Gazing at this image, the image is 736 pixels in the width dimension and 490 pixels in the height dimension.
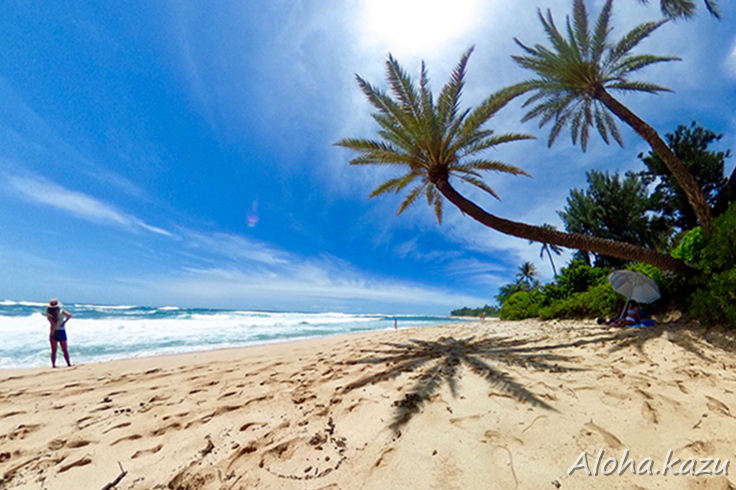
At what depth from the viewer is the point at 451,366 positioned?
4047 mm

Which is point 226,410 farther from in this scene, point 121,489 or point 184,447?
point 121,489

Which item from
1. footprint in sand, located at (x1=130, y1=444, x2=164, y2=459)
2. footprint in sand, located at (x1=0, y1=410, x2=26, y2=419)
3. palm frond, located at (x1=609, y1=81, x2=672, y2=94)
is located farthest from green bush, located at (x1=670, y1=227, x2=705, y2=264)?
footprint in sand, located at (x1=0, y1=410, x2=26, y2=419)

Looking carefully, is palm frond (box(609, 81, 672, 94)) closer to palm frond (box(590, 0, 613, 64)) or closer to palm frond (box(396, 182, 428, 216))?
palm frond (box(590, 0, 613, 64))

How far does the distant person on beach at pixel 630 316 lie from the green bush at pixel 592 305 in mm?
1276

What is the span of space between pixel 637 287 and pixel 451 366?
239 inches

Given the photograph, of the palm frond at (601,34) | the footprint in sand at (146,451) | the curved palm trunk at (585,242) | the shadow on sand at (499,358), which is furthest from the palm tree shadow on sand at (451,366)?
the palm frond at (601,34)

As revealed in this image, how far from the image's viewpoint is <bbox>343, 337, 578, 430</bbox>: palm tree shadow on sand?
9.38 feet

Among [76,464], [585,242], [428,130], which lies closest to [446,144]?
[428,130]

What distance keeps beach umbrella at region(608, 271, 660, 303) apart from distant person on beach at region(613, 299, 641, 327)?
0.87 ft

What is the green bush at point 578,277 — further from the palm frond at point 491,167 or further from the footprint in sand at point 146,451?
the footprint in sand at point 146,451

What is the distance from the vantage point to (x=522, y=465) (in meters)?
1.90

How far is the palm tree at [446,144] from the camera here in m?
6.50

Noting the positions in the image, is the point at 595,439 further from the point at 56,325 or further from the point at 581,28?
the point at 581,28

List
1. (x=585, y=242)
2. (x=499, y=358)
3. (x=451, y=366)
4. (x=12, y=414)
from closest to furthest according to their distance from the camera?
(x=12, y=414) < (x=451, y=366) < (x=499, y=358) < (x=585, y=242)
